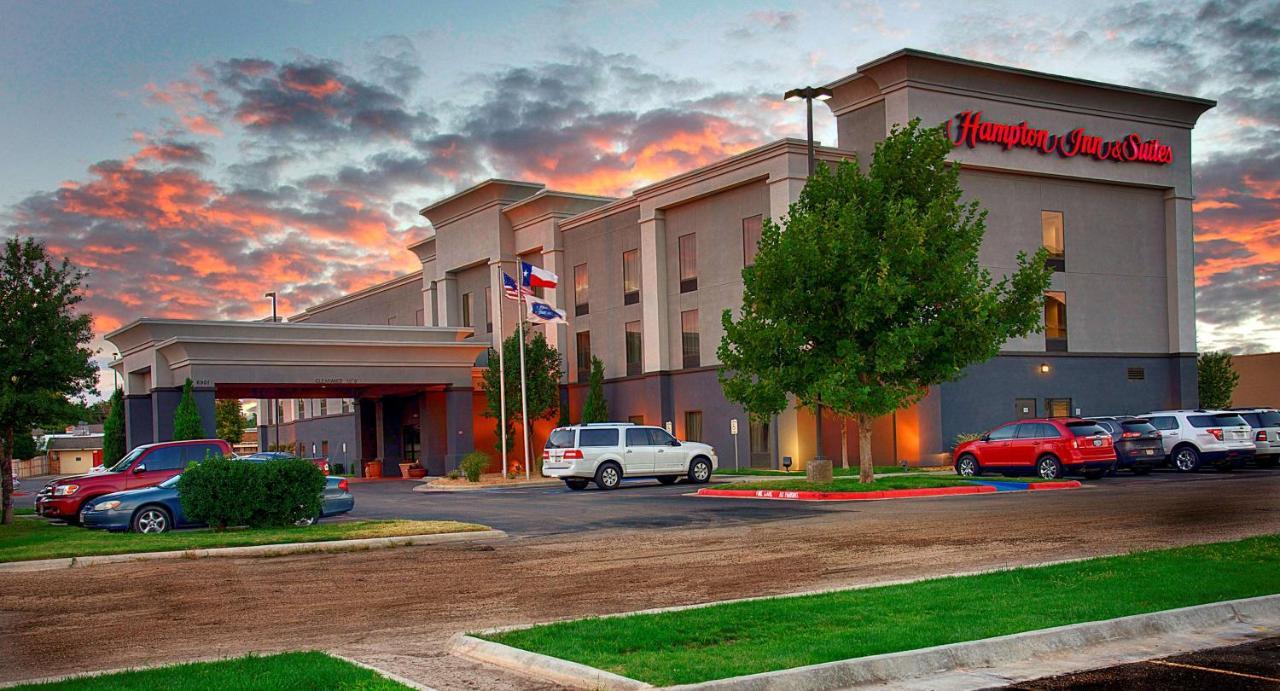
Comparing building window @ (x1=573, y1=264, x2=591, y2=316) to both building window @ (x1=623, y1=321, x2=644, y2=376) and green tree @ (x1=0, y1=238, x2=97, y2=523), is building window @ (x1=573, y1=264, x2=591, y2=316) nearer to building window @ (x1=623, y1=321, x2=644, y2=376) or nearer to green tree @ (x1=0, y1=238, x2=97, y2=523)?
building window @ (x1=623, y1=321, x2=644, y2=376)

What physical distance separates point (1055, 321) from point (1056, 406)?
10.5ft

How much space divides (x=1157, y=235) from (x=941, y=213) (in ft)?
74.0

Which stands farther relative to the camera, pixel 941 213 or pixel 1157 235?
pixel 1157 235

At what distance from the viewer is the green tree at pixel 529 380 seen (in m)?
51.5

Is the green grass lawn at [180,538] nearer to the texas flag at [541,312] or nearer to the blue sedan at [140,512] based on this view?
A: the blue sedan at [140,512]

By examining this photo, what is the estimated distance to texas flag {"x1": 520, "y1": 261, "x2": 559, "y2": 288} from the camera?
44406 mm

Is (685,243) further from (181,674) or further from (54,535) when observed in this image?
(181,674)

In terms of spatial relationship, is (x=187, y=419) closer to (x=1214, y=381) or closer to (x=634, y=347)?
(x=634, y=347)

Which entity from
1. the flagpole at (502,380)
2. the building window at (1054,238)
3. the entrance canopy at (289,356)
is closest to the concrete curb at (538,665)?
the flagpole at (502,380)

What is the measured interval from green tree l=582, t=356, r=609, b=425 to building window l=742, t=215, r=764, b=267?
32.3 ft

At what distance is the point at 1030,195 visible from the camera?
44.3 m

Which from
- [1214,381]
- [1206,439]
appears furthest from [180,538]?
[1214,381]

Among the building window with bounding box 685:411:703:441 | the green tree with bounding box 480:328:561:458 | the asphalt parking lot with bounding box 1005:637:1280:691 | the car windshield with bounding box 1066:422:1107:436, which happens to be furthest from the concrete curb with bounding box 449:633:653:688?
the green tree with bounding box 480:328:561:458

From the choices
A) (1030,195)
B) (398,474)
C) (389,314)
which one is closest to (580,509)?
(1030,195)
